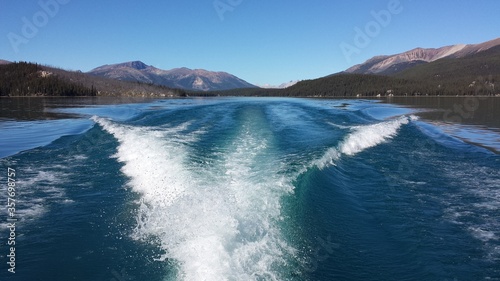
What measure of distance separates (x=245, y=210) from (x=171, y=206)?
6.20 ft

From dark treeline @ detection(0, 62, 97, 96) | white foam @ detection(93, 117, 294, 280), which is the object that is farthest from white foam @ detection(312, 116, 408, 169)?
dark treeline @ detection(0, 62, 97, 96)

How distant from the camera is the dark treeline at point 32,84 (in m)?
115

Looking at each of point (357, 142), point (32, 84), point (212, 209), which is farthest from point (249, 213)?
point (32, 84)

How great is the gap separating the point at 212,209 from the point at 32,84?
462ft

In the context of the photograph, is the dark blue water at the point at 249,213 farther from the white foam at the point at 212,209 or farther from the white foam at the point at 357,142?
the white foam at the point at 357,142

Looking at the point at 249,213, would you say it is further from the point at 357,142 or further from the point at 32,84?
the point at 32,84

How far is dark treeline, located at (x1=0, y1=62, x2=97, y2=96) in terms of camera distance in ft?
379

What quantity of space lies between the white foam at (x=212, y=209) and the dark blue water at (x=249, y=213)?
0.03 meters

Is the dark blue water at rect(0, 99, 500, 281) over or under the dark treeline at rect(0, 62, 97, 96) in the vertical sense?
under

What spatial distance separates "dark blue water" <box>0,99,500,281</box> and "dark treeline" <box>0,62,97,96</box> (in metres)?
124

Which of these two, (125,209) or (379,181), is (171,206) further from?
(379,181)

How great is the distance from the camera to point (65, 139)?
18125mm

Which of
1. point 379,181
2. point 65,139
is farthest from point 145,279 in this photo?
point 65,139

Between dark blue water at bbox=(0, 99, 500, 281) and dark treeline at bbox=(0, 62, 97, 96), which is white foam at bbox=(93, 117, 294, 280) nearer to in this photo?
dark blue water at bbox=(0, 99, 500, 281)
